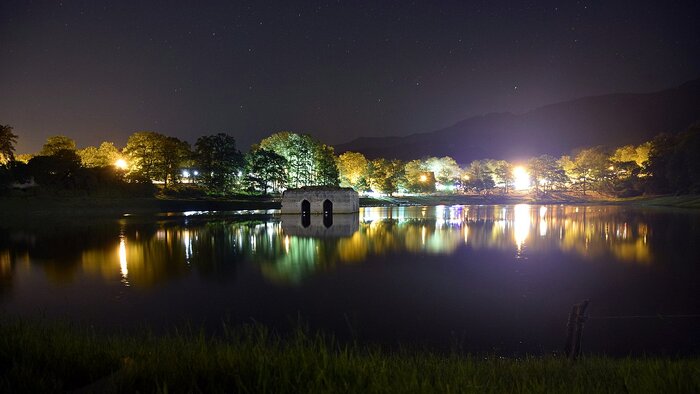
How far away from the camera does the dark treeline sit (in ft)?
222

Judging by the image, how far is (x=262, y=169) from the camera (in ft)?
281

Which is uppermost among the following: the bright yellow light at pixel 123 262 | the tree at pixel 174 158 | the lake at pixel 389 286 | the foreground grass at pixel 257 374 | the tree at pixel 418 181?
the tree at pixel 174 158

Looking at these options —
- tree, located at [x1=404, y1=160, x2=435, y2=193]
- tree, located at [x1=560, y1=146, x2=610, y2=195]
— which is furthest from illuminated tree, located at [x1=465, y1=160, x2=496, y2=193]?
tree, located at [x1=560, y1=146, x2=610, y2=195]

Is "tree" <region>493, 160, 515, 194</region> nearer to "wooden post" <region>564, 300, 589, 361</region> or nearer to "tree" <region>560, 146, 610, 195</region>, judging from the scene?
"tree" <region>560, 146, 610, 195</region>

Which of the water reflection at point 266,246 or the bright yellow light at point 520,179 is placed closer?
the water reflection at point 266,246

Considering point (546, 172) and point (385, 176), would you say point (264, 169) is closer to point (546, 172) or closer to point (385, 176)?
point (385, 176)

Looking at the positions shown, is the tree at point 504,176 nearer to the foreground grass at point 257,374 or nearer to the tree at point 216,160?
the tree at point 216,160

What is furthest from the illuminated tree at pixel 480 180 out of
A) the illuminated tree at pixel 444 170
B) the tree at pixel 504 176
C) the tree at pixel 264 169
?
the tree at pixel 264 169

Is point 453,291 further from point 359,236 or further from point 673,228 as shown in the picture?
point 673,228

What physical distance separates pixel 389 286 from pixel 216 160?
73203mm

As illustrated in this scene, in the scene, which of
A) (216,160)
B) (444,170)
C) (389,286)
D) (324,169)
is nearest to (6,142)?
(216,160)

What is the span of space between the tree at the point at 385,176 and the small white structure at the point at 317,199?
142 feet

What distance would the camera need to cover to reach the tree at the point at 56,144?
89.6 meters

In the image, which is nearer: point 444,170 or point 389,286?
point 389,286
